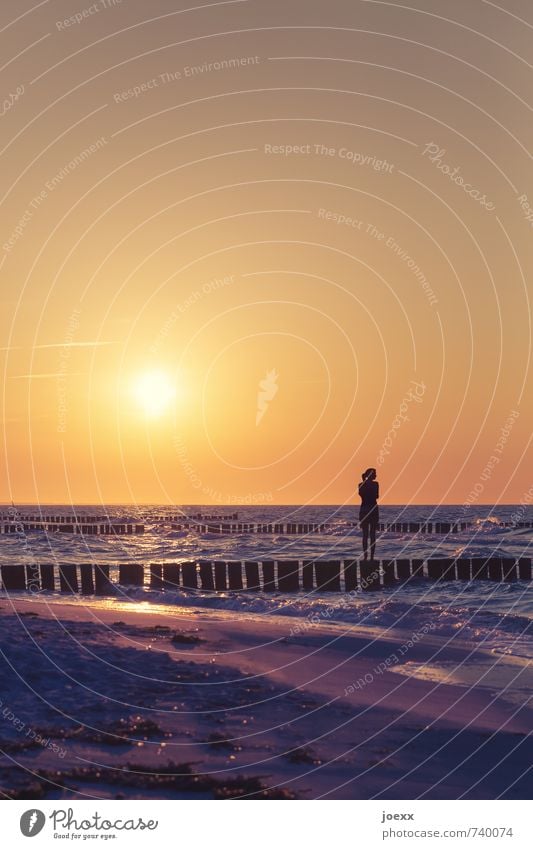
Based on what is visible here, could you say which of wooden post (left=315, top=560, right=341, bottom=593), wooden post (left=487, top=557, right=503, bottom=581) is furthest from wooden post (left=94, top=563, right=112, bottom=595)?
wooden post (left=487, top=557, right=503, bottom=581)

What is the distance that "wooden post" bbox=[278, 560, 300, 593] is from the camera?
27719mm

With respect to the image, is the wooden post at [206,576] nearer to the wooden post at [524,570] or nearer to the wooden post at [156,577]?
the wooden post at [156,577]

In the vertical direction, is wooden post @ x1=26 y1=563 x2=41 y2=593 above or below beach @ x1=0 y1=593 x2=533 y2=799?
above

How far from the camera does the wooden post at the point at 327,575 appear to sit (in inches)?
1080

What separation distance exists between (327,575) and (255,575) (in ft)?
6.77

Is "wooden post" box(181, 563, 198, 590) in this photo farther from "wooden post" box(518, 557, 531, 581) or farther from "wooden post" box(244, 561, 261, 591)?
"wooden post" box(518, 557, 531, 581)

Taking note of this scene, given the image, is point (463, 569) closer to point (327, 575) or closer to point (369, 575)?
point (369, 575)

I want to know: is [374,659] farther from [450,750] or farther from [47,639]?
[450,750]

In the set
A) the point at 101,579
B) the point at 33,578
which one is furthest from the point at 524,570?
the point at 33,578

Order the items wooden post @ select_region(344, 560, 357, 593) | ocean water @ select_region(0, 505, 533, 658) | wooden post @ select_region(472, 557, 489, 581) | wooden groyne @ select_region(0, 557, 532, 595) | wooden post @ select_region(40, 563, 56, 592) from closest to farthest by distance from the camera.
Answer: ocean water @ select_region(0, 505, 533, 658), wooden groyne @ select_region(0, 557, 532, 595), wooden post @ select_region(40, 563, 56, 592), wooden post @ select_region(344, 560, 357, 593), wooden post @ select_region(472, 557, 489, 581)

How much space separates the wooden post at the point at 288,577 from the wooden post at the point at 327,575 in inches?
28.6

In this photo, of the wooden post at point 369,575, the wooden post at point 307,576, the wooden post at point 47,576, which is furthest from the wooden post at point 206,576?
the wooden post at point 369,575

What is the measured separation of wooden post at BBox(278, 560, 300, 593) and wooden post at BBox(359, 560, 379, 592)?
1.90m
